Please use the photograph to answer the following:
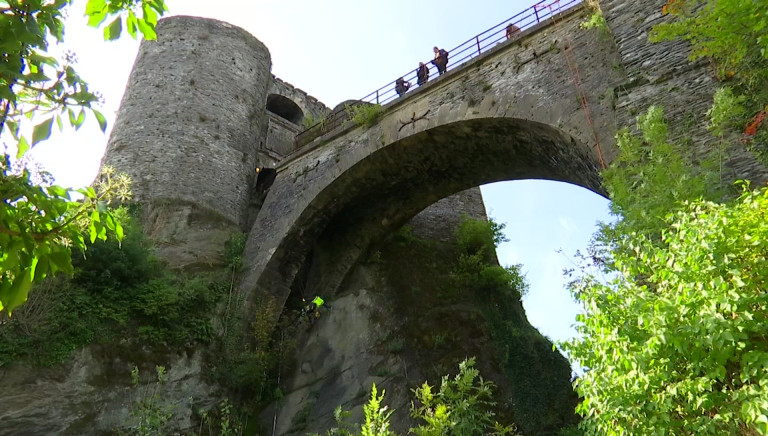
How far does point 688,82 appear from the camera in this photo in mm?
6750

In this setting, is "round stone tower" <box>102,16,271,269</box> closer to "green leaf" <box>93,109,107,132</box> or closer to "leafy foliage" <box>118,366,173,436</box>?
"leafy foliage" <box>118,366,173,436</box>

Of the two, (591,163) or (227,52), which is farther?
(227,52)

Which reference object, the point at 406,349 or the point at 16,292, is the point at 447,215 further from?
the point at 16,292

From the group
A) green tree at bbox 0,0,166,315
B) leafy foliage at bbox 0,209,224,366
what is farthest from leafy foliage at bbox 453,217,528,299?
green tree at bbox 0,0,166,315

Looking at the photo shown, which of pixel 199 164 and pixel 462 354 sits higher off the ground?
pixel 199 164

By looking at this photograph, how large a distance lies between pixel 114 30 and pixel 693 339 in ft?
10.8

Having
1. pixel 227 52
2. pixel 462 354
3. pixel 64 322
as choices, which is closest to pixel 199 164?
pixel 227 52

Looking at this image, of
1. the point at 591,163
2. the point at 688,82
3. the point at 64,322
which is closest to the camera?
the point at 688,82

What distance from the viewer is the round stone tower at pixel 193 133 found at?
38.4 feet


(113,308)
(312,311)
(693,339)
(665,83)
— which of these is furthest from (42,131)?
(312,311)

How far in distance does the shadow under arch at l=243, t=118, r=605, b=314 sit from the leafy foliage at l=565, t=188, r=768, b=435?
4.38 m

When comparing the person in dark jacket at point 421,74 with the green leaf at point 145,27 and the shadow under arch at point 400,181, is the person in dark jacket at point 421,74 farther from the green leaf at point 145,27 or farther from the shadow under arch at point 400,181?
the green leaf at point 145,27

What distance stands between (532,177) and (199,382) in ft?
21.0

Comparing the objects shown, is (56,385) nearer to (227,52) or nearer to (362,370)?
(362,370)
